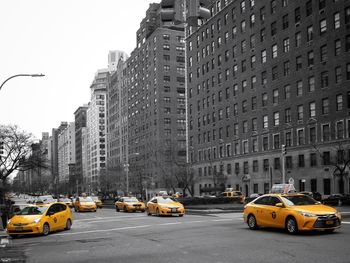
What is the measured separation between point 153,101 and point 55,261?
117416mm

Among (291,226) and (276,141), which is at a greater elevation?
(276,141)

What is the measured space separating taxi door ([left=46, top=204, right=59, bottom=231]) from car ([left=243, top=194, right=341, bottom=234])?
862 cm

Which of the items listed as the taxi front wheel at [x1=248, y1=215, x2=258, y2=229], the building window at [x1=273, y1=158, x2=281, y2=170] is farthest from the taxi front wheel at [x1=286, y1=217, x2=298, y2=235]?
the building window at [x1=273, y1=158, x2=281, y2=170]

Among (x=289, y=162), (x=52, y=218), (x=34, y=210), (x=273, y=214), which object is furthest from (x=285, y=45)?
(x=273, y=214)

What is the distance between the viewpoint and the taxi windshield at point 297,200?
1730 centimetres

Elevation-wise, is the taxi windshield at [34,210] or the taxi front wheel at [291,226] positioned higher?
the taxi windshield at [34,210]

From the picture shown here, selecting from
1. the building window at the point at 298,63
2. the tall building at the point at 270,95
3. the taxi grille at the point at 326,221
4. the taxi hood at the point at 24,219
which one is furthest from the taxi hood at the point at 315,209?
the building window at the point at 298,63

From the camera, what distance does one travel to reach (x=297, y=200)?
1747cm

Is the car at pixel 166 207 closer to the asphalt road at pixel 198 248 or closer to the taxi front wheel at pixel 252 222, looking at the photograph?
the taxi front wheel at pixel 252 222

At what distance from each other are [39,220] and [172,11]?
44.2ft

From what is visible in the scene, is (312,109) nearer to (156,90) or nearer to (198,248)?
(198,248)

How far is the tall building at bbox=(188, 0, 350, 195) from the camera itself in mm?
58000

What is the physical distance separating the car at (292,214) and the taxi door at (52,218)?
862 cm

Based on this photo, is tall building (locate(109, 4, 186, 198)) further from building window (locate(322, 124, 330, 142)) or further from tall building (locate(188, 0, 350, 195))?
building window (locate(322, 124, 330, 142))
